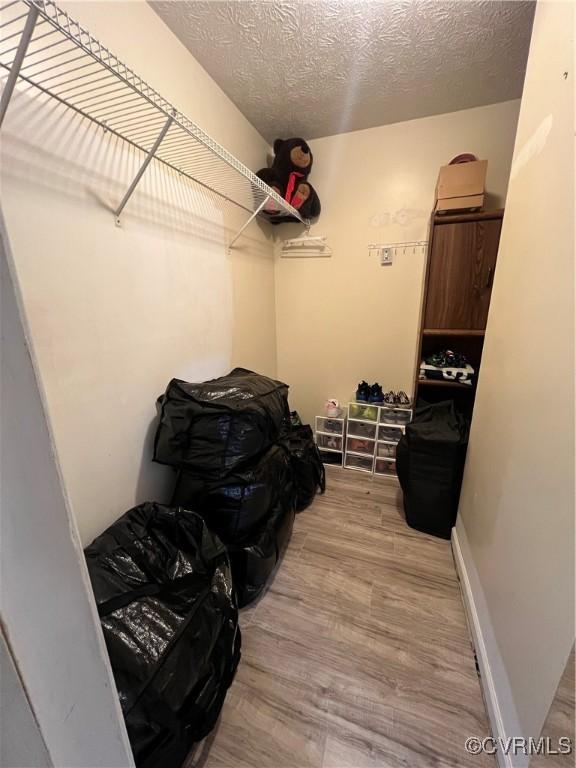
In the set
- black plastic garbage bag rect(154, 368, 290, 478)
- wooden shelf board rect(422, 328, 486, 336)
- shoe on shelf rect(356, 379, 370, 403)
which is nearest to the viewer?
black plastic garbage bag rect(154, 368, 290, 478)

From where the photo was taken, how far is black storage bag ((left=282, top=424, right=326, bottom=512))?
188 centimetres

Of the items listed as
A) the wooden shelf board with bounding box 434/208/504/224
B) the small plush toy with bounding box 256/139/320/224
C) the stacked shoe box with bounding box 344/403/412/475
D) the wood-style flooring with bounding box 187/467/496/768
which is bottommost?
the wood-style flooring with bounding box 187/467/496/768

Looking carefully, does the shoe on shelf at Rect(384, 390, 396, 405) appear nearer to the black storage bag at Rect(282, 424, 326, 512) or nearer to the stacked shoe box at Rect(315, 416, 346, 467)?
the stacked shoe box at Rect(315, 416, 346, 467)

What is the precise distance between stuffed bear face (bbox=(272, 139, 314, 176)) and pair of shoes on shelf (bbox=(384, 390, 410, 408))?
1661mm

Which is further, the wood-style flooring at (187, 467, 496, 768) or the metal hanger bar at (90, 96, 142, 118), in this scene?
the metal hanger bar at (90, 96, 142, 118)

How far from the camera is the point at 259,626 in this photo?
1235mm

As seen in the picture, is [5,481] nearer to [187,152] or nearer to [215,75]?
[187,152]

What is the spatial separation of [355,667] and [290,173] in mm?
2580

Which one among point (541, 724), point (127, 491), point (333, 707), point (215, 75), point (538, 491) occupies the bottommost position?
point (333, 707)

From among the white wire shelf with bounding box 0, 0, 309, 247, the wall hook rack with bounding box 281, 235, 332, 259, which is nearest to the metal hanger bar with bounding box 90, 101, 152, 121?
the white wire shelf with bounding box 0, 0, 309, 247

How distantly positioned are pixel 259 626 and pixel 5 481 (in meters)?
1.29

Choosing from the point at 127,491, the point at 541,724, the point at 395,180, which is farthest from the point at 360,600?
the point at 395,180

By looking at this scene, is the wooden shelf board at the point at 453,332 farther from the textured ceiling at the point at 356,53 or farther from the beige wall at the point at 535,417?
the textured ceiling at the point at 356,53

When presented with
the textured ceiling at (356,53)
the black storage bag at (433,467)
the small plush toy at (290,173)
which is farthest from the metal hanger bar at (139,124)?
the black storage bag at (433,467)
